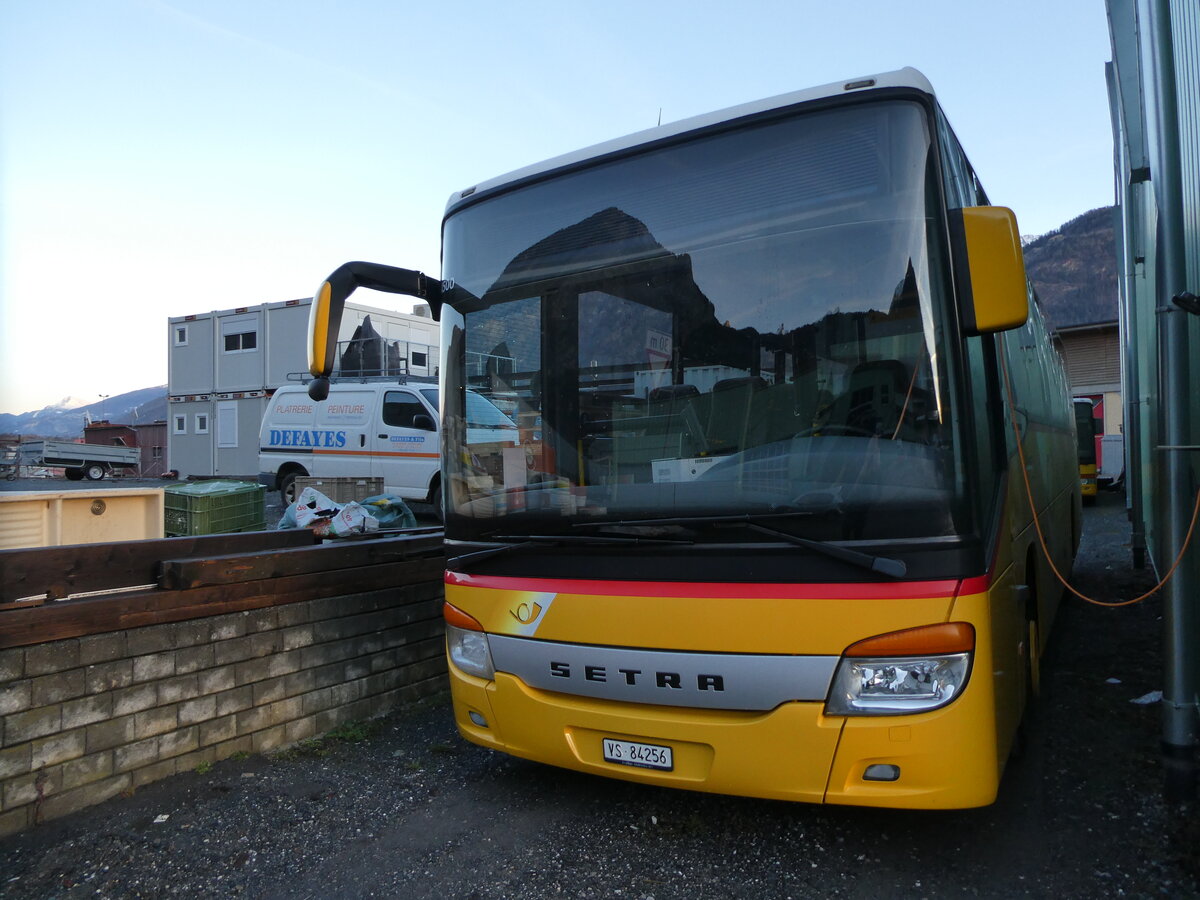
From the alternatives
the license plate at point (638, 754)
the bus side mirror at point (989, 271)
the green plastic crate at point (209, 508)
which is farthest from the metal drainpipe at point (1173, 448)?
the green plastic crate at point (209, 508)

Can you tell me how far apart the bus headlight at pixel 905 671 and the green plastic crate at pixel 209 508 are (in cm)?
842

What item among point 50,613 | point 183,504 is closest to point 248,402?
point 183,504

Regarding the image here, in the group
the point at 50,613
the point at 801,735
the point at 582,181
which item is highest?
the point at 582,181

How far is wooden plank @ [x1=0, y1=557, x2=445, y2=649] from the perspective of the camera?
3.35 m

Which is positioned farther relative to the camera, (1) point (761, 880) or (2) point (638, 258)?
(2) point (638, 258)

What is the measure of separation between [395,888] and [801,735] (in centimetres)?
156

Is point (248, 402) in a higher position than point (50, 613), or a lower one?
higher

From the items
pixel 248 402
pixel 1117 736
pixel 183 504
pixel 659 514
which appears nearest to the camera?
pixel 659 514

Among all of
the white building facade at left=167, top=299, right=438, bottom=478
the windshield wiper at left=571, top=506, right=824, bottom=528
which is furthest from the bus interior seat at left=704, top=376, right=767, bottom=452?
the white building facade at left=167, top=299, right=438, bottom=478

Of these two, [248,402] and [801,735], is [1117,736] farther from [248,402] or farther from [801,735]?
[248,402]

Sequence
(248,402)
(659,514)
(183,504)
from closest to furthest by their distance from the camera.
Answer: (659,514) < (183,504) < (248,402)

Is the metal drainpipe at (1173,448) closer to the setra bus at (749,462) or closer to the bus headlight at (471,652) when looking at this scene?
the setra bus at (749,462)

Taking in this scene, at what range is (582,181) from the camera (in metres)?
3.71

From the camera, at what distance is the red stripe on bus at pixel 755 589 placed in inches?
110
